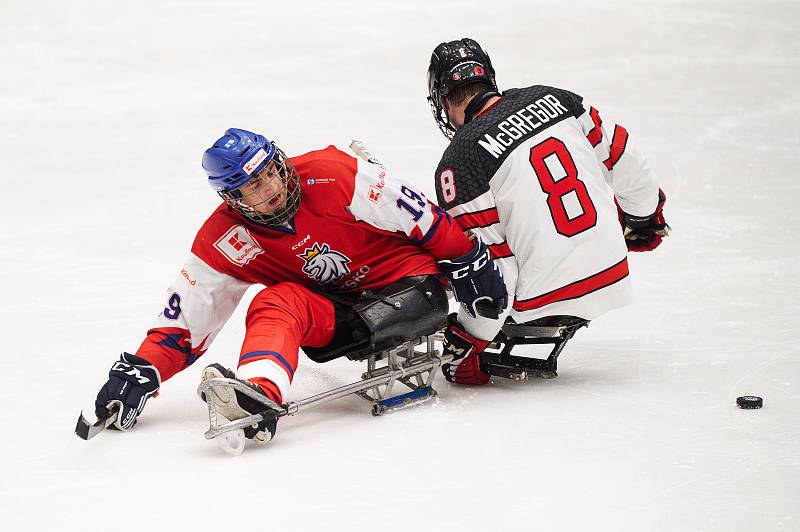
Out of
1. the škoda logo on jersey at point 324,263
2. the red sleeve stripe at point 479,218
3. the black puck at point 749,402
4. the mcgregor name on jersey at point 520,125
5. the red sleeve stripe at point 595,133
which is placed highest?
the mcgregor name on jersey at point 520,125

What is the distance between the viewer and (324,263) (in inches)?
139

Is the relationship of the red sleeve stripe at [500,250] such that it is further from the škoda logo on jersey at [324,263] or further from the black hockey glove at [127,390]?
the black hockey glove at [127,390]

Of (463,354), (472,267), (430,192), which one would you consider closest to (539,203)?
(472,267)

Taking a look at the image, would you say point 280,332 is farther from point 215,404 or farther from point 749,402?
point 749,402

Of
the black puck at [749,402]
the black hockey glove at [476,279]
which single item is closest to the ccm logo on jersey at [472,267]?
the black hockey glove at [476,279]

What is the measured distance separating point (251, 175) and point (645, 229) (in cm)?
165

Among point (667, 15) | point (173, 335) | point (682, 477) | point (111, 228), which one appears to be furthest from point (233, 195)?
point (667, 15)

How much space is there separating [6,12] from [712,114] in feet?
20.5

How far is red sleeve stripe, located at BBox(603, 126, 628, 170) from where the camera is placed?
3811mm

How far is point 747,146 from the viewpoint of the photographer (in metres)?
6.81

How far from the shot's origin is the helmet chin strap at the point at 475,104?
376 centimetres

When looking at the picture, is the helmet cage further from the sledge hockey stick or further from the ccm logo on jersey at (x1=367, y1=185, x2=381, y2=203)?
the sledge hockey stick

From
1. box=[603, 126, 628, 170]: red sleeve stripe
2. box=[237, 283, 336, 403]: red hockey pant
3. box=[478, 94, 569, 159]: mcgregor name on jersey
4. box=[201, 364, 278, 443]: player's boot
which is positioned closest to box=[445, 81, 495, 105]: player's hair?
box=[478, 94, 569, 159]: mcgregor name on jersey

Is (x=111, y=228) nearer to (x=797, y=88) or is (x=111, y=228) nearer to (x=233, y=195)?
(x=233, y=195)
